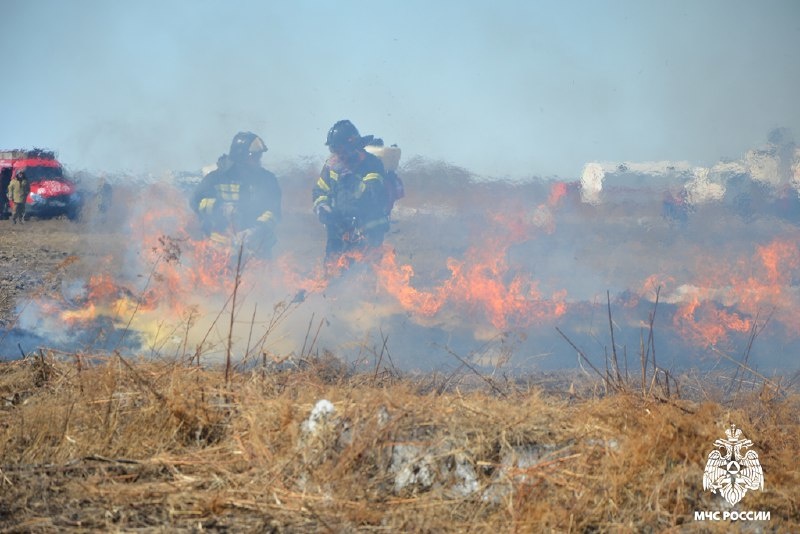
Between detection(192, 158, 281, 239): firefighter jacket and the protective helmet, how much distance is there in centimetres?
167

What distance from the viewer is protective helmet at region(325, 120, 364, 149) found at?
1261cm

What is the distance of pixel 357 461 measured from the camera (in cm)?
393

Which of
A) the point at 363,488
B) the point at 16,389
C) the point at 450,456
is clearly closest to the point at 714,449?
the point at 450,456

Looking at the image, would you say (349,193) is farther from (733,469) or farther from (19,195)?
(733,469)

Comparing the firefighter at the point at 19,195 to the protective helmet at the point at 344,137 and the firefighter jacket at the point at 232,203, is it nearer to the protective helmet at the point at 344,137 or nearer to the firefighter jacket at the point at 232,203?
the firefighter jacket at the point at 232,203

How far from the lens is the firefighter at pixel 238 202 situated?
12750 millimetres

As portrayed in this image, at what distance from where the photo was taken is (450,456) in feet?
13.2

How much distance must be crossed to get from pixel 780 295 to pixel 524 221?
5341 millimetres

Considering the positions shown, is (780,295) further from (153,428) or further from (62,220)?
(62,220)

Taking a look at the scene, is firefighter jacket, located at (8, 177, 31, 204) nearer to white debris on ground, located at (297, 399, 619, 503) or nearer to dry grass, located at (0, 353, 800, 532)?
dry grass, located at (0, 353, 800, 532)

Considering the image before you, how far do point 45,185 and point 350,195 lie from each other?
8540 millimetres

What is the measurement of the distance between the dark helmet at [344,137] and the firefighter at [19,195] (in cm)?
865

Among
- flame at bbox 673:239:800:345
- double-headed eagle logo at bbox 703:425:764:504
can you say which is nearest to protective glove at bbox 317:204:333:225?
flame at bbox 673:239:800:345

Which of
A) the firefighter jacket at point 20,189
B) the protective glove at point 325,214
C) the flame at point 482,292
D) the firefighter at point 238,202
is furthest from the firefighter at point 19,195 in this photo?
the flame at point 482,292
